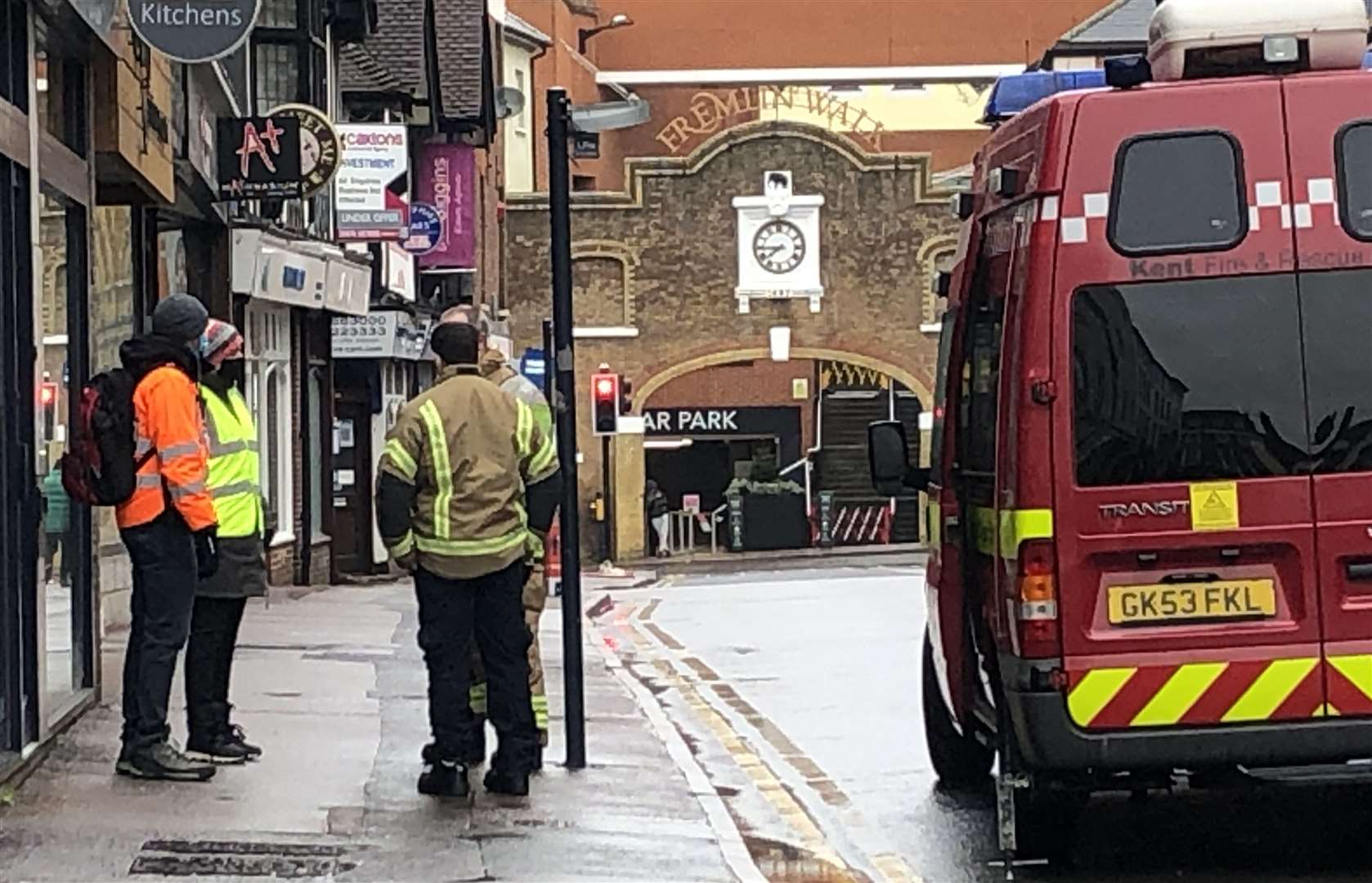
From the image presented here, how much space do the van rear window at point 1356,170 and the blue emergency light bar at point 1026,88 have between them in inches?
47.1

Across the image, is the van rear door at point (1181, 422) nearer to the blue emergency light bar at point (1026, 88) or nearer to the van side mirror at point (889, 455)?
the blue emergency light bar at point (1026, 88)

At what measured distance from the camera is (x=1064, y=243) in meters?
7.88

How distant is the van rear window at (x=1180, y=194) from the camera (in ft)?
26.0

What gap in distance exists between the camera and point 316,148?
21.4m

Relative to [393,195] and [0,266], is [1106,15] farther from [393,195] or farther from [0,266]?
[0,266]

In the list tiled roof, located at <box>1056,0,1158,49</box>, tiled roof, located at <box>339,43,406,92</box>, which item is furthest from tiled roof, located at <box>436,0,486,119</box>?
tiled roof, located at <box>1056,0,1158,49</box>

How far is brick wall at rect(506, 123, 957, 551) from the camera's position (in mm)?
49344

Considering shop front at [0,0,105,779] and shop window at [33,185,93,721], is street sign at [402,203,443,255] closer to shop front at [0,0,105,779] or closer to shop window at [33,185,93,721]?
shop front at [0,0,105,779]

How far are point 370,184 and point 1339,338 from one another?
70.1 ft

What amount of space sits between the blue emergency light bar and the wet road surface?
9.32ft

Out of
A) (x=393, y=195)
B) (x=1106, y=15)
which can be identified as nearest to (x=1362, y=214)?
(x=393, y=195)

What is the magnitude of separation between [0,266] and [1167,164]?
4752mm

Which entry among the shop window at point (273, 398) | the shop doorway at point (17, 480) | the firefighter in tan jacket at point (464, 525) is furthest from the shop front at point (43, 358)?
the shop window at point (273, 398)

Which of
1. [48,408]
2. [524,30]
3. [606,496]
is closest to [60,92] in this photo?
[48,408]
